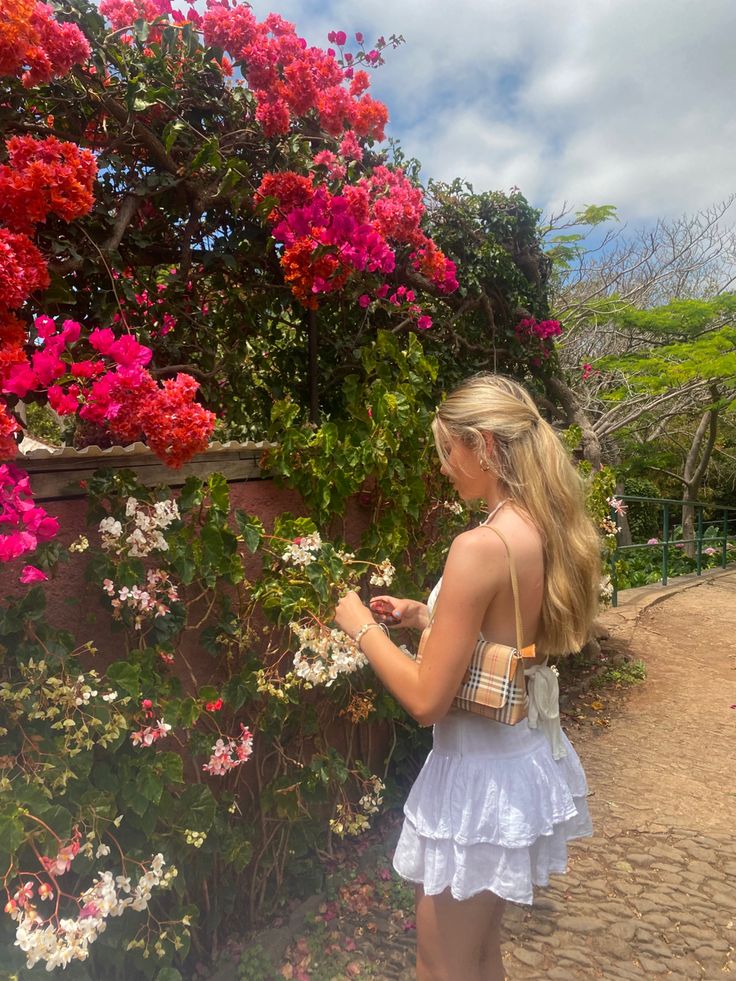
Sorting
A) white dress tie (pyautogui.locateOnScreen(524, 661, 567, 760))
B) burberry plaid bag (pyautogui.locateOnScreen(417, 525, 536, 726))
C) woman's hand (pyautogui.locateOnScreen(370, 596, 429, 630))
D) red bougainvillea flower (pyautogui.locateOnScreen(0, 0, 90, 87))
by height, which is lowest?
white dress tie (pyautogui.locateOnScreen(524, 661, 567, 760))

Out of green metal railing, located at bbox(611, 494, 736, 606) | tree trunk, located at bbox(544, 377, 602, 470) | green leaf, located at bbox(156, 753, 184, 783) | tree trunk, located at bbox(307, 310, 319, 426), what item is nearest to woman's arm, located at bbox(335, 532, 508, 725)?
green leaf, located at bbox(156, 753, 184, 783)

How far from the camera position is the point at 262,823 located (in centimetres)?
233

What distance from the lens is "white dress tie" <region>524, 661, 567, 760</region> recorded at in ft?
5.26

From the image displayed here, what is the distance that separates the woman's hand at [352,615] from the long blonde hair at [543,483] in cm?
41

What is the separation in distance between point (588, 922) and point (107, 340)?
254 cm

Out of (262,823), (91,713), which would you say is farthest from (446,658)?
(262,823)

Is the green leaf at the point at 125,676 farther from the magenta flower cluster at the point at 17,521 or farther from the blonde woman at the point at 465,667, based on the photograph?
the blonde woman at the point at 465,667

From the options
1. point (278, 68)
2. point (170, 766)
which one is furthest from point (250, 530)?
point (278, 68)

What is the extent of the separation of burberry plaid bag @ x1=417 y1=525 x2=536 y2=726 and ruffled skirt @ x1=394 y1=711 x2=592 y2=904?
9cm

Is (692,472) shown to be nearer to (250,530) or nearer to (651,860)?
(651,860)

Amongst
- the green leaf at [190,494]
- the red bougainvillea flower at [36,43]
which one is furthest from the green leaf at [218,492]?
the red bougainvillea flower at [36,43]

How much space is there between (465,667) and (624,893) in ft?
6.25

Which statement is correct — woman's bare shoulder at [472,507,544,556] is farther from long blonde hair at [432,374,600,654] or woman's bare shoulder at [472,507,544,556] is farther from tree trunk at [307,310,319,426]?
tree trunk at [307,310,319,426]

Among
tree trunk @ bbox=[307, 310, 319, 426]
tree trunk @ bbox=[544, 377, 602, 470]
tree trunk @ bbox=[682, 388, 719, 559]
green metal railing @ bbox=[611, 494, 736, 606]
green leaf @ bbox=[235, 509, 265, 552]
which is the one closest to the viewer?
green leaf @ bbox=[235, 509, 265, 552]
